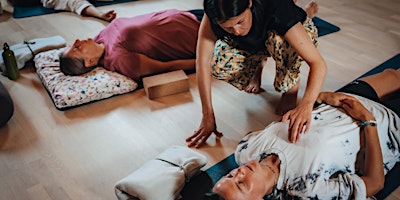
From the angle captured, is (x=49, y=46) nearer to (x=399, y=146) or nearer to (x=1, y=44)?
(x=1, y=44)

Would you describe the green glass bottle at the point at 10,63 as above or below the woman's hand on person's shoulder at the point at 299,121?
below

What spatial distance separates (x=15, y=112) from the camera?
2.25 m

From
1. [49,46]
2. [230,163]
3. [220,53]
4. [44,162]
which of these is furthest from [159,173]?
[49,46]

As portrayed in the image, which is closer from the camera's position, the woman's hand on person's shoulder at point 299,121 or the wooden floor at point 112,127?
the woman's hand on person's shoulder at point 299,121

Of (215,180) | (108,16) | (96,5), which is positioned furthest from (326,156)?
(96,5)

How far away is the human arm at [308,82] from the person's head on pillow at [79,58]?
4.41 ft

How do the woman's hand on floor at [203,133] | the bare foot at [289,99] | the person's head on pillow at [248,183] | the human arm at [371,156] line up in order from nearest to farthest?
the person's head on pillow at [248,183]
the human arm at [371,156]
the woman's hand on floor at [203,133]
the bare foot at [289,99]

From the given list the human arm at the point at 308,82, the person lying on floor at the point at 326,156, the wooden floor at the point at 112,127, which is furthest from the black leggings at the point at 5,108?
the human arm at the point at 308,82

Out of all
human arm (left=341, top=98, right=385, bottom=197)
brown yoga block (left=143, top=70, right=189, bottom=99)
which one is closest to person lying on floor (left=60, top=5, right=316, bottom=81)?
brown yoga block (left=143, top=70, right=189, bottom=99)

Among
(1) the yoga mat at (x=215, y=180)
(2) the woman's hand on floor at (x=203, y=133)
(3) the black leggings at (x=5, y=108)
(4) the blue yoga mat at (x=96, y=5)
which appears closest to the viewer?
(1) the yoga mat at (x=215, y=180)

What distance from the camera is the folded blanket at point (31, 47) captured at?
2.67m

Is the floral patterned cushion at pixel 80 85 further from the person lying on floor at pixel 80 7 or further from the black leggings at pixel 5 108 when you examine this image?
the person lying on floor at pixel 80 7

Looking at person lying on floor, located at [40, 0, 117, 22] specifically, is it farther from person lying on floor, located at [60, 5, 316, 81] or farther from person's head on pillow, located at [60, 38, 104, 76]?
person's head on pillow, located at [60, 38, 104, 76]

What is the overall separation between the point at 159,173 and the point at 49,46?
1670 mm
